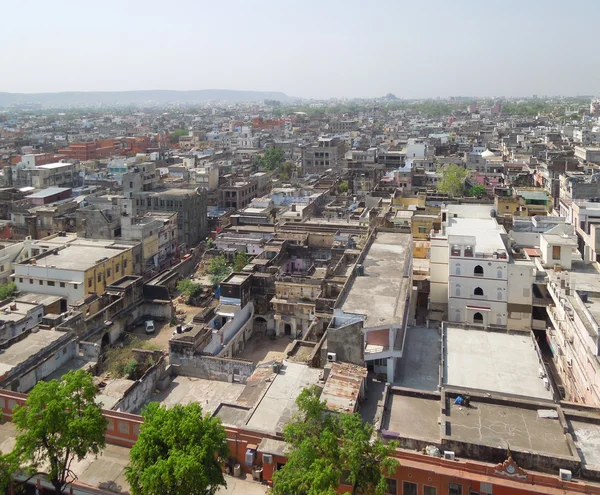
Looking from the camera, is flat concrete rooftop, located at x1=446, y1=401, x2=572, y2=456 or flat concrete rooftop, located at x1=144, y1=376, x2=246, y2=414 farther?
flat concrete rooftop, located at x1=144, y1=376, x2=246, y2=414

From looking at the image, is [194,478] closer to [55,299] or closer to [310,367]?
[310,367]

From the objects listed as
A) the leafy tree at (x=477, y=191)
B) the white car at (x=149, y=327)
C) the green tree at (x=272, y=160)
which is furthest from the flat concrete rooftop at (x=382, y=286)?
the green tree at (x=272, y=160)

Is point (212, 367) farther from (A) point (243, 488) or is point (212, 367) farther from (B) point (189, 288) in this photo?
(B) point (189, 288)

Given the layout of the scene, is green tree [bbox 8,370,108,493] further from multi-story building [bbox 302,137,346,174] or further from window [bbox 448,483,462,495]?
multi-story building [bbox 302,137,346,174]

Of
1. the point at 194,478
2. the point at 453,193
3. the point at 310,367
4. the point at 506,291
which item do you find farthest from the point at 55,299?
the point at 453,193

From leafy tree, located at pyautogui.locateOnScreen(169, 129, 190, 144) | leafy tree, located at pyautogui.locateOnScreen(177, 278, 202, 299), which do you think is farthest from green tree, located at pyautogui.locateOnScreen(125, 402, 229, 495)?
leafy tree, located at pyautogui.locateOnScreen(169, 129, 190, 144)
